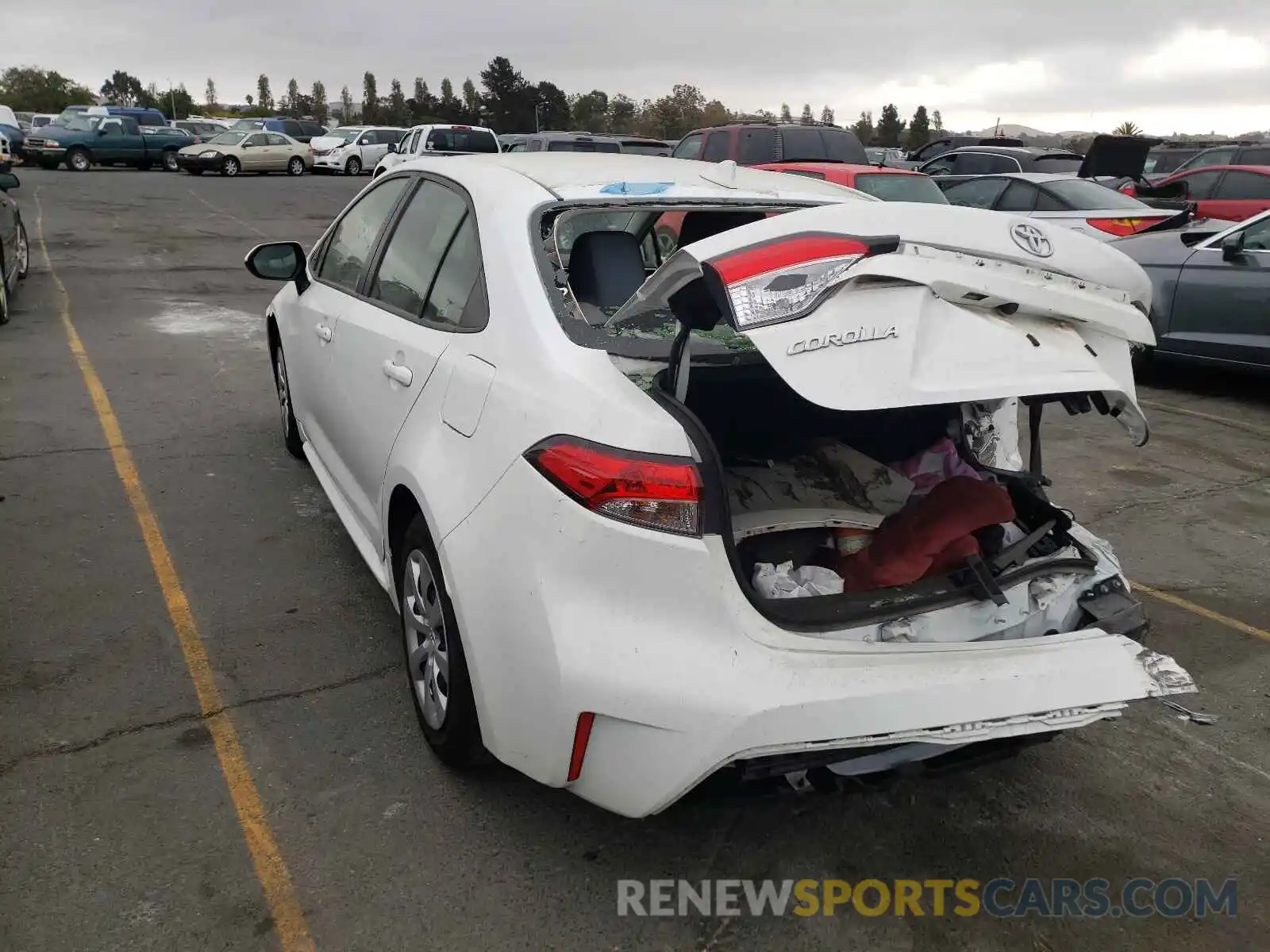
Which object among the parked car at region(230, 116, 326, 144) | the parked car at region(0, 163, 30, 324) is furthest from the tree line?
the parked car at region(0, 163, 30, 324)

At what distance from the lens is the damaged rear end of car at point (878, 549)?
220 centimetres

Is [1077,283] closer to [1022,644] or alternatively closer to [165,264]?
[1022,644]

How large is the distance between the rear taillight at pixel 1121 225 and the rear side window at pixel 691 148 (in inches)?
196

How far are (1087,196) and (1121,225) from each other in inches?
36.0

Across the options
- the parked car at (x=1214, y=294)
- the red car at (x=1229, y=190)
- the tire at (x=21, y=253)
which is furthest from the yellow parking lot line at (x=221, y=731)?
the red car at (x=1229, y=190)

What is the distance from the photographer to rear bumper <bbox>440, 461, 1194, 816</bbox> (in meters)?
2.25

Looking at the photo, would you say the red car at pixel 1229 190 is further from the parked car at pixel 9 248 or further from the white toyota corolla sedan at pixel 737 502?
the parked car at pixel 9 248

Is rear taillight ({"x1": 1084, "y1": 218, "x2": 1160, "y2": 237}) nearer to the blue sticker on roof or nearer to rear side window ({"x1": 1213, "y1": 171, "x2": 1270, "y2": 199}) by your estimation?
rear side window ({"x1": 1213, "y1": 171, "x2": 1270, "y2": 199})

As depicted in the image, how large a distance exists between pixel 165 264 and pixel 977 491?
12900mm

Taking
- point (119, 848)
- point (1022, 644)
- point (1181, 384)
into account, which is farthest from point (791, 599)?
point (1181, 384)

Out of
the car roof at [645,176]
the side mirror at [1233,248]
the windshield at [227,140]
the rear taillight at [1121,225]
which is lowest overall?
the windshield at [227,140]

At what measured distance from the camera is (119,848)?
2.73 m

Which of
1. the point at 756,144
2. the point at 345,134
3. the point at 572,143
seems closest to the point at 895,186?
the point at 756,144

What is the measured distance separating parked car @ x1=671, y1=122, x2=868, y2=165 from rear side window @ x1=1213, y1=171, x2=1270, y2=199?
488 centimetres
